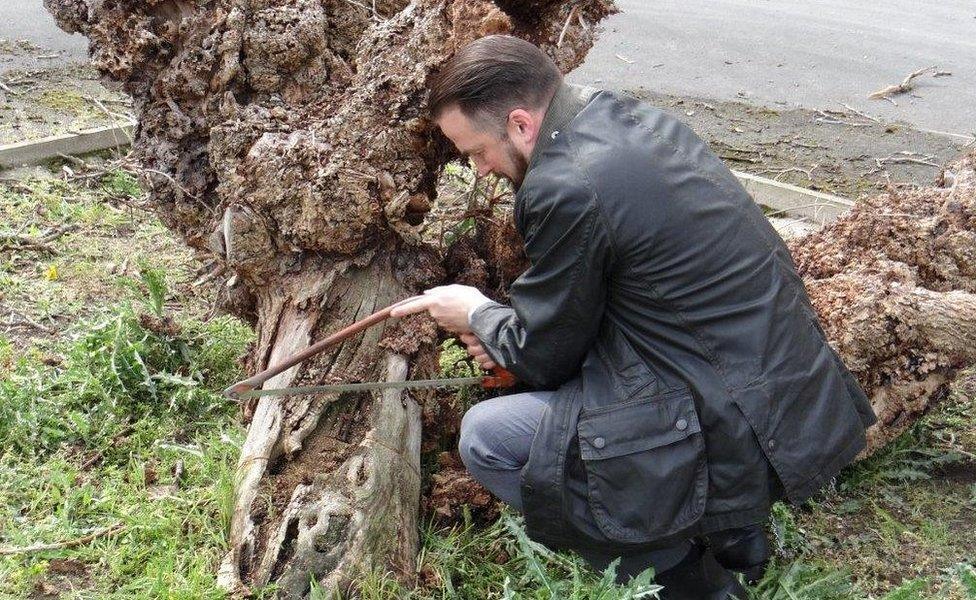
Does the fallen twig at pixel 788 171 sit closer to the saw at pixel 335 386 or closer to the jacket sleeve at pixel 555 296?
the saw at pixel 335 386

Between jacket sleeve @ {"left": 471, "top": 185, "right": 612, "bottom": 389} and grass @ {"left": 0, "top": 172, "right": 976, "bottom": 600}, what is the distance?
64 cm

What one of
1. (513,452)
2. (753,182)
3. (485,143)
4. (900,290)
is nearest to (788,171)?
(753,182)

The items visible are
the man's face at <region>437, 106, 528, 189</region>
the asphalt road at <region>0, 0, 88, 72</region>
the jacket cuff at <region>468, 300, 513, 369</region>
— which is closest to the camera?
the man's face at <region>437, 106, 528, 189</region>

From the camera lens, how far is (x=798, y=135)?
710cm

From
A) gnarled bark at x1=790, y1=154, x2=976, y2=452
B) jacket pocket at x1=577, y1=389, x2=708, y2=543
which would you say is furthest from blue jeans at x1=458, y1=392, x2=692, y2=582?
gnarled bark at x1=790, y1=154, x2=976, y2=452

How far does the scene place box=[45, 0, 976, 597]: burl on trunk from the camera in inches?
119

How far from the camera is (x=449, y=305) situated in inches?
115

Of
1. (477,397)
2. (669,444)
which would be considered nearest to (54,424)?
(477,397)

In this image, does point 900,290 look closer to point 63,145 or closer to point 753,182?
point 753,182

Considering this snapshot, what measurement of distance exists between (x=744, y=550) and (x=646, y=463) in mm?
732

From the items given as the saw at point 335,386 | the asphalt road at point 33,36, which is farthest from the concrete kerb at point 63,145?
the saw at point 335,386

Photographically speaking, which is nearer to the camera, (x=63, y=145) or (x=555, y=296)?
(x=555, y=296)

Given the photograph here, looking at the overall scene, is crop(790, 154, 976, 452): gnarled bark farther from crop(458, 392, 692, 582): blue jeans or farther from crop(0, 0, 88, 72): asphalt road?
crop(0, 0, 88, 72): asphalt road

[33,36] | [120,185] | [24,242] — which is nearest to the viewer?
[24,242]
